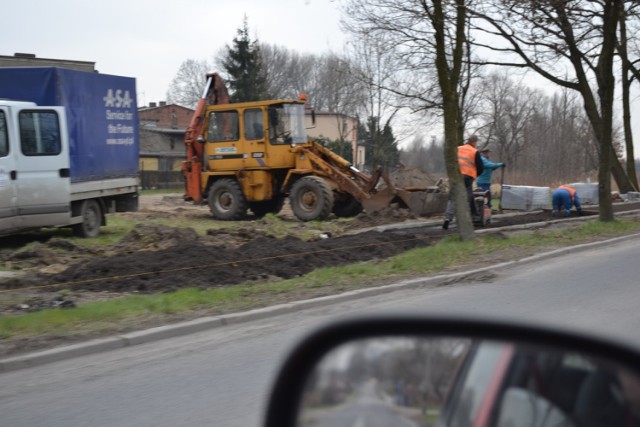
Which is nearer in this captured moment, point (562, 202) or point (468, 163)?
point (468, 163)

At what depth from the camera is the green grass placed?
26.5 ft

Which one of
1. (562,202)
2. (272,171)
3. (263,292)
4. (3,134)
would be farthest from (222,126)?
(263,292)

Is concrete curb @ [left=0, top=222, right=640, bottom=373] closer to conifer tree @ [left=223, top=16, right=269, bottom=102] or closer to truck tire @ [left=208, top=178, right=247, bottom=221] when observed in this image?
truck tire @ [left=208, top=178, right=247, bottom=221]

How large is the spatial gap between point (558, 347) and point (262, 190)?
2039cm

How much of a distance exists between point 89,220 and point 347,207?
7.95 m

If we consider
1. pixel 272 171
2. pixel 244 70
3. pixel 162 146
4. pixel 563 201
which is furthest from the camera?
pixel 162 146

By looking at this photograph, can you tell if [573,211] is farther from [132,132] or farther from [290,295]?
[290,295]

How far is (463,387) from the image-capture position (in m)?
2.05

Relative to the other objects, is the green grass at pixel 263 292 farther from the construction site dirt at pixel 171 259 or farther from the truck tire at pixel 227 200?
the truck tire at pixel 227 200

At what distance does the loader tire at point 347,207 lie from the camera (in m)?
21.9

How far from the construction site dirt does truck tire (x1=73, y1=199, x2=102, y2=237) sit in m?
0.71

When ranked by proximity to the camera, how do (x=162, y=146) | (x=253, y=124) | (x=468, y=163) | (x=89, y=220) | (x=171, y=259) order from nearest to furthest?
(x=171, y=259) → (x=89, y=220) → (x=468, y=163) → (x=253, y=124) → (x=162, y=146)

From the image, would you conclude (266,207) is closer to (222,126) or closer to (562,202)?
(222,126)

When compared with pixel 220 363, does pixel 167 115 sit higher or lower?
higher
